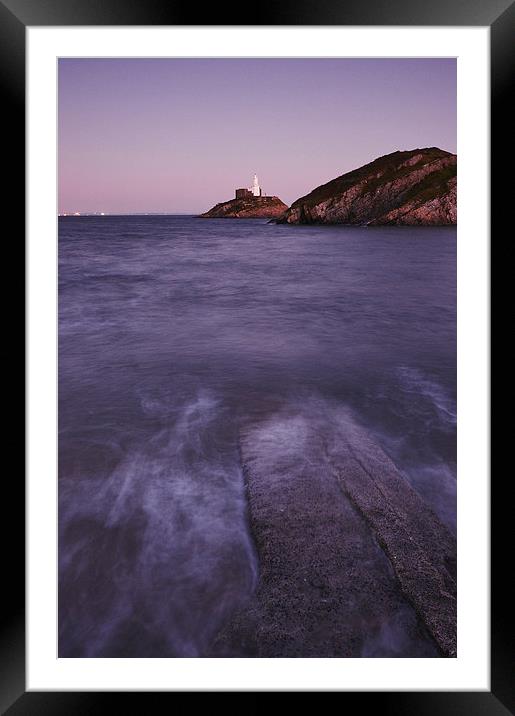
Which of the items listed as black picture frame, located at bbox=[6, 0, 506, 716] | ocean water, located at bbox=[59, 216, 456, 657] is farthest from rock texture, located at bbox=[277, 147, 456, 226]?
black picture frame, located at bbox=[6, 0, 506, 716]

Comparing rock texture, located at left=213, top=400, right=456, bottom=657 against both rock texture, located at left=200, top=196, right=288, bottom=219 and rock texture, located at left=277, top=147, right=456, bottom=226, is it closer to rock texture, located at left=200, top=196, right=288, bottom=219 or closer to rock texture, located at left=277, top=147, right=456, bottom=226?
rock texture, located at left=277, top=147, right=456, bottom=226

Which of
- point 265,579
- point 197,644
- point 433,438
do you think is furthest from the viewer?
point 433,438

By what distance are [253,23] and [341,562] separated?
2357mm

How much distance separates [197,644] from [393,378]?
4.51m

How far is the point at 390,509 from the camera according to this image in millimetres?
3172

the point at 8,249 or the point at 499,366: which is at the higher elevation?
the point at 8,249

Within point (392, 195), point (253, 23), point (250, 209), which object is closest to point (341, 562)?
point (253, 23)

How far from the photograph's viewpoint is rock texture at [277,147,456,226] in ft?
123

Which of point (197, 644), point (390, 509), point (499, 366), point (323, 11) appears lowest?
point (197, 644)

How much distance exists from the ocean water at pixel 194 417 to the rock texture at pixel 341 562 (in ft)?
0.37

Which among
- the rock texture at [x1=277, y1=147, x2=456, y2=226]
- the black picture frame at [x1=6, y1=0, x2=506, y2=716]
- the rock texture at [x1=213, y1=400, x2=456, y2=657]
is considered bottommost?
the rock texture at [x1=213, y1=400, x2=456, y2=657]

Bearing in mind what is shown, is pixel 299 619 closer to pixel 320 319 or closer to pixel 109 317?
pixel 320 319

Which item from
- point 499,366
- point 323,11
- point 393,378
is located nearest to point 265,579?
point 499,366

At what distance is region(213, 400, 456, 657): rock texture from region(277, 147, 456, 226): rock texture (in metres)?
35.3
